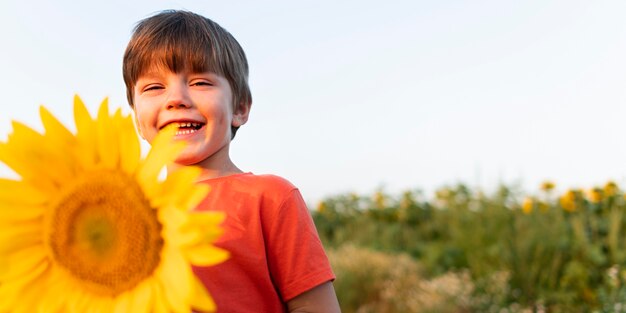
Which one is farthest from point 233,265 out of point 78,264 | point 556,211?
point 556,211

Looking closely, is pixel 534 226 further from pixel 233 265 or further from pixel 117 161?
pixel 117 161

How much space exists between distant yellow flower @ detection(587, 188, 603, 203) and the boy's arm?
669cm

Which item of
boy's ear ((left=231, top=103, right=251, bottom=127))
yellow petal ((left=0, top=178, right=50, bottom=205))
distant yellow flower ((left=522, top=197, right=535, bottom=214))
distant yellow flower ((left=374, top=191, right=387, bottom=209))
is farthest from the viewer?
distant yellow flower ((left=374, top=191, right=387, bottom=209))

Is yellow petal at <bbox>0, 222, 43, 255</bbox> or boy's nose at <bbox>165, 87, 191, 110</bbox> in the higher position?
boy's nose at <bbox>165, 87, 191, 110</bbox>

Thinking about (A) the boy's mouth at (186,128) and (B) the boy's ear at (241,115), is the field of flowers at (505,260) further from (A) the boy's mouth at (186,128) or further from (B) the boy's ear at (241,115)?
(A) the boy's mouth at (186,128)

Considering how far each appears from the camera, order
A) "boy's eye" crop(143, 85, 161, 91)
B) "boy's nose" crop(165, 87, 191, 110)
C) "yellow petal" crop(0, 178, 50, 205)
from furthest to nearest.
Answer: "boy's eye" crop(143, 85, 161, 91) → "boy's nose" crop(165, 87, 191, 110) → "yellow petal" crop(0, 178, 50, 205)

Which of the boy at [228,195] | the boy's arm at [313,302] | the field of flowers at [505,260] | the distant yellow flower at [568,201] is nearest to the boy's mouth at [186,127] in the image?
the boy at [228,195]

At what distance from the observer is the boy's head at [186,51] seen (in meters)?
1.94

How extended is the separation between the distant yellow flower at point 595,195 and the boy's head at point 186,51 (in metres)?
6.53

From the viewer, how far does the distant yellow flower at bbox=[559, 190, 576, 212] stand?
805cm

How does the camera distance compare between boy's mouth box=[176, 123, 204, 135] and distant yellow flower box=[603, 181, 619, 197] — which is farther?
distant yellow flower box=[603, 181, 619, 197]

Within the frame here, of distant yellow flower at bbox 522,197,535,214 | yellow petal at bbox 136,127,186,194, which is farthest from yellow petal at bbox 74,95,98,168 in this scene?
distant yellow flower at bbox 522,197,535,214

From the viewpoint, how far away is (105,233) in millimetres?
1332

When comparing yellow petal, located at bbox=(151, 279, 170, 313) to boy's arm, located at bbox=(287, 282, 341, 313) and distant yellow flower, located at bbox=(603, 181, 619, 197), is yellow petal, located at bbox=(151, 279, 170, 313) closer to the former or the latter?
boy's arm, located at bbox=(287, 282, 341, 313)
